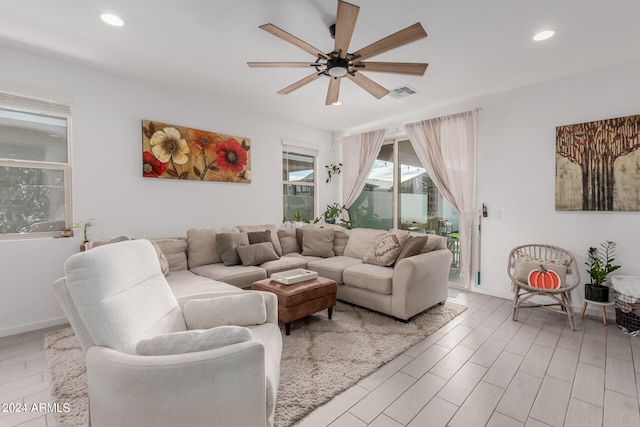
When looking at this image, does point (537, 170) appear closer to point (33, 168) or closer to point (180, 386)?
point (180, 386)

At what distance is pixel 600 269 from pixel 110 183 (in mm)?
5386

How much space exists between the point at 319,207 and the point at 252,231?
1.92m

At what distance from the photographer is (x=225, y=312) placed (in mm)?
1790

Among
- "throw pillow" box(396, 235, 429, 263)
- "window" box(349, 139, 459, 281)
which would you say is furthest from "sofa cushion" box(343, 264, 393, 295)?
"window" box(349, 139, 459, 281)

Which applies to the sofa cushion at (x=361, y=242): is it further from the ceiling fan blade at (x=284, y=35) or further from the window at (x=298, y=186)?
the ceiling fan blade at (x=284, y=35)

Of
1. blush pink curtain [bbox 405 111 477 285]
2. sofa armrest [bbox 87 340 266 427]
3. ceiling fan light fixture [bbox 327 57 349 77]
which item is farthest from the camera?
blush pink curtain [bbox 405 111 477 285]

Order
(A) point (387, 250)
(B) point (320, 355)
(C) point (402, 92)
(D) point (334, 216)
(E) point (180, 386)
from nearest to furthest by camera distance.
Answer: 1. (E) point (180, 386)
2. (B) point (320, 355)
3. (A) point (387, 250)
4. (C) point (402, 92)
5. (D) point (334, 216)

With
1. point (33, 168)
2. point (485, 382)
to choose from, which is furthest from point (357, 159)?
point (33, 168)

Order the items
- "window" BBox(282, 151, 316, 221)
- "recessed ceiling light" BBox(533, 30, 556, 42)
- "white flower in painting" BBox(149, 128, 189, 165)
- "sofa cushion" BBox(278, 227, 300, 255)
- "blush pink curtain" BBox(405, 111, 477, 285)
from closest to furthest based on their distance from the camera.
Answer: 1. "recessed ceiling light" BBox(533, 30, 556, 42)
2. "white flower in painting" BBox(149, 128, 189, 165)
3. "blush pink curtain" BBox(405, 111, 477, 285)
4. "sofa cushion" BBox(278, 227, 300, 255)
5. "window" BBox(282, 151, 316, 221)

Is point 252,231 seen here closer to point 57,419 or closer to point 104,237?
point 104,237

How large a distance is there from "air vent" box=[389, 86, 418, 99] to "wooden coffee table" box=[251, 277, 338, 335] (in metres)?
2.52

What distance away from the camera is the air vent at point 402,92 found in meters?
3.56

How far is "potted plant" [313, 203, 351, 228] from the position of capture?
5504 mm

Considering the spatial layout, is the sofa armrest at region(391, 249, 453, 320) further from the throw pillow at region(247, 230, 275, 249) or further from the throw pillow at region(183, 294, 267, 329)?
the throw pillow at region(247, 230, 275, 249)
